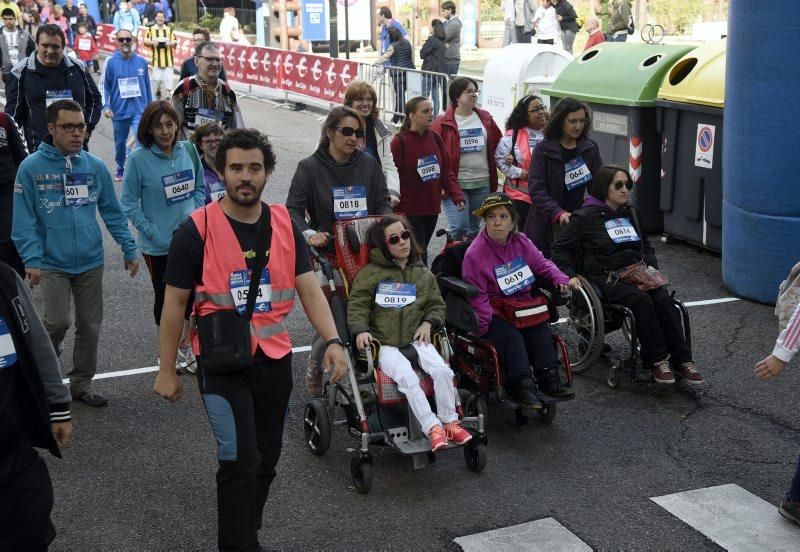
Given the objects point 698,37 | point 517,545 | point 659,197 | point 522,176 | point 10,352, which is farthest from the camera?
point 698,37

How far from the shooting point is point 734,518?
514 cm

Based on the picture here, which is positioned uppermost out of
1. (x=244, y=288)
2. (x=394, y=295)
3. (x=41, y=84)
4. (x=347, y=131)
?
(x=41, y=84)

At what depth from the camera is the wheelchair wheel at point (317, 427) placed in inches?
232

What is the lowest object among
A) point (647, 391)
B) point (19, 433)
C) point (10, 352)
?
point (647, 391)

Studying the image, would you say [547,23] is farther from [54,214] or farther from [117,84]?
[54,214]

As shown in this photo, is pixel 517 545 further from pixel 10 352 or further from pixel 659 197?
pixel 659 197

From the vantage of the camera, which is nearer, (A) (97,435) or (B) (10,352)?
(B) (10,352)

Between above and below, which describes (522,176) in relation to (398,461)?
above

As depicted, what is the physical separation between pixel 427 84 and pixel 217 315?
13.4 meters

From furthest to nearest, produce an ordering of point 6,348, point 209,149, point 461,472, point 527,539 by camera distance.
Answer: point 209,149, point 461,472, point 527,539, point 6,348

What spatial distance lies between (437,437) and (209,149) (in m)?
2.86

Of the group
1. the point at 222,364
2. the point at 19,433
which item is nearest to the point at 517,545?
the point at 222,364

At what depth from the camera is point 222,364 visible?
4277 millimetres

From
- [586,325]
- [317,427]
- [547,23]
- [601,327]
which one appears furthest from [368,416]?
[547,23]
